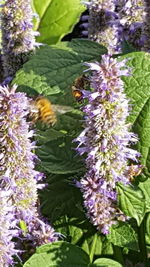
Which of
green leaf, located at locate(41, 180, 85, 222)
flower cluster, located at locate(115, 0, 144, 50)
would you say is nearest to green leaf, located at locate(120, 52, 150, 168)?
green leaf, located at locate(41, 180, 85, 222)

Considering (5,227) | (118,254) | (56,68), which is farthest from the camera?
(56,68)

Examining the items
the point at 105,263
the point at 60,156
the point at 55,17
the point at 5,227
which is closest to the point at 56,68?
the point at 60,156

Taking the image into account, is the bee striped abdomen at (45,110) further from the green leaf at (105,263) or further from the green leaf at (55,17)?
the green leaf at (55,17)

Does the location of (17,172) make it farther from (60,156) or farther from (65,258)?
(65,258)

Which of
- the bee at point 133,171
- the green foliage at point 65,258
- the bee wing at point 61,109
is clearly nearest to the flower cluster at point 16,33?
the bee wing at point 61,109

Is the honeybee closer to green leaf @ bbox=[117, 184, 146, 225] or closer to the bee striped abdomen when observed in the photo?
the bee striped abdomen

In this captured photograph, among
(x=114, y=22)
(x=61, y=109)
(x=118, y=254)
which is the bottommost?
(x=118, y=254)

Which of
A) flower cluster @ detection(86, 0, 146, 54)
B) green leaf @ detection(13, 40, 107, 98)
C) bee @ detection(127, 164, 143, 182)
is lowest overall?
bee @ detection(127, 164, 143, 182)
